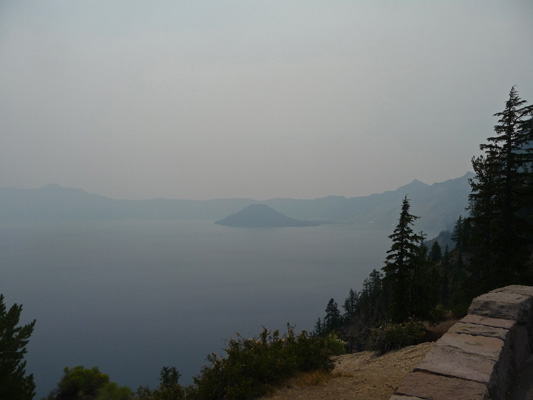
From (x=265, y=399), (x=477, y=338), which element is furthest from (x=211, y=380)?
(x=477, y=338)

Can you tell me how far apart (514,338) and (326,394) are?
3802 millimetres

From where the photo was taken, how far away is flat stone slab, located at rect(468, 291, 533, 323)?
17.9 ft

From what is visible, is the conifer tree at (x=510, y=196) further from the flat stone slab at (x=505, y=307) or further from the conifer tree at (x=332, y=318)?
the conifer tree at (x=332, y=318)

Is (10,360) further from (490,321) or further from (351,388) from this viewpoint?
(490,321)

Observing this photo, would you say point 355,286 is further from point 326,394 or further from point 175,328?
point 326,394

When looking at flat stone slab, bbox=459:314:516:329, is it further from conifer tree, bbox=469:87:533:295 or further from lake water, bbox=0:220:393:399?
lake water, bbox=0:220:393:399

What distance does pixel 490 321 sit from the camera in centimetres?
535

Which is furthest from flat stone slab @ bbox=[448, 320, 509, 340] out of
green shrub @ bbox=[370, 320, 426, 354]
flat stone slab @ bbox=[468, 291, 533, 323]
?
green shrub @ bbox=[370, 320, 426, 354]

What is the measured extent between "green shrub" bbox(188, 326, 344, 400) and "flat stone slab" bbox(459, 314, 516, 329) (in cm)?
418

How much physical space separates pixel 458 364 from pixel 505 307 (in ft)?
8.43

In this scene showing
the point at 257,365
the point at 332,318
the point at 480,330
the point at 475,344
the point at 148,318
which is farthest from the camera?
the point at 148,318

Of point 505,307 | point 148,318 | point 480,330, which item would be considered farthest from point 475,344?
point 148,318

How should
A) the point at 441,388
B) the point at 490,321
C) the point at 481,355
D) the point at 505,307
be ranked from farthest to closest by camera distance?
the point at 505,307 < the point at 490,321 < the point at 481,355 < the point at 441,388

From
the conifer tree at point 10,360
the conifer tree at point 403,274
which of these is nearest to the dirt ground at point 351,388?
the conifer tree at point 403,274
